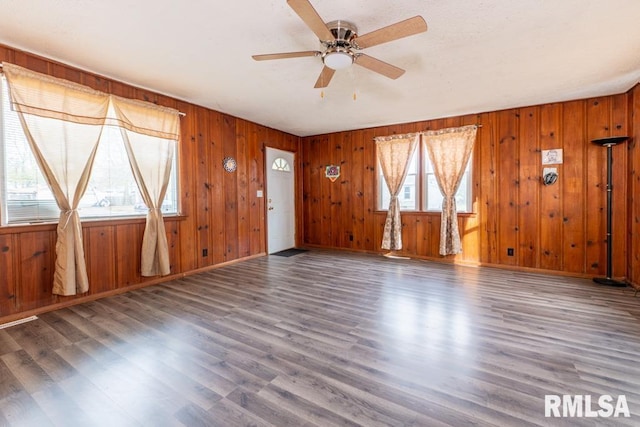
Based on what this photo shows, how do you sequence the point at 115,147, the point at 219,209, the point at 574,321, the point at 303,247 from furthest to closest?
the point at 303,247
the point at 219,209
the point at 115,147
the point at 574,321

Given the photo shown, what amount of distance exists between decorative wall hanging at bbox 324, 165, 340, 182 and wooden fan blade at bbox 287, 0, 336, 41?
3.86 meters

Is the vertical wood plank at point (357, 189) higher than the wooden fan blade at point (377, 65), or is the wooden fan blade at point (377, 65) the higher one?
the wooden fan blade at point (377, 65)

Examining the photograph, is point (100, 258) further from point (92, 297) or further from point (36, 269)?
point (36, 269)

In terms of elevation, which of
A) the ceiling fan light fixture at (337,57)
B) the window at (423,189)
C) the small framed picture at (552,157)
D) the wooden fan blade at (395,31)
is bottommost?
the window at (423,189)

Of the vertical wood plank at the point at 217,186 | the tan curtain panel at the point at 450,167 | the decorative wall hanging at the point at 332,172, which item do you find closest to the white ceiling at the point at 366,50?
the vertical wood plank at the point at 217,186

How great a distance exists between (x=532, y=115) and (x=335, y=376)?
456 cm

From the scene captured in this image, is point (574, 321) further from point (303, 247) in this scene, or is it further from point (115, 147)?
point (115, 147)

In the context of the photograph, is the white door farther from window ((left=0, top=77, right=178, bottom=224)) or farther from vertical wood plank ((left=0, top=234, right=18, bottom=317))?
vertical wood plank ((left=0, top=234, right=18, bottom=317))

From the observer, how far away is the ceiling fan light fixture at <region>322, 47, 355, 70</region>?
2.23 m

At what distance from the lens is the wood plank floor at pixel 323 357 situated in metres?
1.49

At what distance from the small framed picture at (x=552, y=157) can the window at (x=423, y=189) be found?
1.02 metres

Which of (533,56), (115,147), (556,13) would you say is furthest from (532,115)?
(115,147)

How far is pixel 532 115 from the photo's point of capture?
4160 millimetres

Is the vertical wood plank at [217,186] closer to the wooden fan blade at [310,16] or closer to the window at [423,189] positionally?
the wooden fan blade at [310,16]
